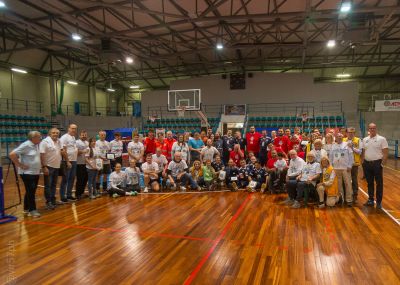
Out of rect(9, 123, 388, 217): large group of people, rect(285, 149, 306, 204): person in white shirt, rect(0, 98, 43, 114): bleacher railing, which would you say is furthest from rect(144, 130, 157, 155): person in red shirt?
rect(0, 98, 43, 114): bleacher railing

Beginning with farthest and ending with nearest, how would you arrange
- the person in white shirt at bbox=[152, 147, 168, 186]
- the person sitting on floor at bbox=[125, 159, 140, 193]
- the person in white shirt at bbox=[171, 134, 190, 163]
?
the person in white shirt at bbox=[171, 134, 190, 163] < the person in white shirt at bbox=[152, 147, 168, 186] < the person sitting on floor at bbox=[125, 159, 140, 193]

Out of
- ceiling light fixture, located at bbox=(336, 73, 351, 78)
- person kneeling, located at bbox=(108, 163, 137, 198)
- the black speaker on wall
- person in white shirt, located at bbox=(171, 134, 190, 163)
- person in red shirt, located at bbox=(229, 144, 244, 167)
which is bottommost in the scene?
person kneeling, located at bbox=(108, 163, 137, 198)

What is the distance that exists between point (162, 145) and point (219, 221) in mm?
4416

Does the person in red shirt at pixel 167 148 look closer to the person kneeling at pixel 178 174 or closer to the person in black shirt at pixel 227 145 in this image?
the person kneeling at pixel 178 174

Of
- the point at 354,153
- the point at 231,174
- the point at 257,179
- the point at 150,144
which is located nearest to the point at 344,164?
the point at 354,153

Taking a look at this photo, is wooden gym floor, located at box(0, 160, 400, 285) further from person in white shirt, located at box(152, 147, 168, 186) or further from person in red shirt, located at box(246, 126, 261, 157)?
person in red shirt, located at box(246, 126, 261, 157)

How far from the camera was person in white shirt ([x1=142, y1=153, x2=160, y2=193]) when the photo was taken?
7840mm

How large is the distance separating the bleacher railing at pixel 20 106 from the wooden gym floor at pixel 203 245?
51.2 feet

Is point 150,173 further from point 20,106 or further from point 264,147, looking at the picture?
point 20,106

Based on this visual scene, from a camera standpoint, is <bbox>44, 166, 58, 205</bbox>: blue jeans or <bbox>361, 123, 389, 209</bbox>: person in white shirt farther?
<bbox>44, 166, 58, 205</bbox>: blue jeans

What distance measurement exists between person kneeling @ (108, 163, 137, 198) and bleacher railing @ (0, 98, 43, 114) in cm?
1431

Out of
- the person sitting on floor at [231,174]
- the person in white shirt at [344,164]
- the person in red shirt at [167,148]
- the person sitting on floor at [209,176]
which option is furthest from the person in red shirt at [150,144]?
the person in white shirt at [344,164]

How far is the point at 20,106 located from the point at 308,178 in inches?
821

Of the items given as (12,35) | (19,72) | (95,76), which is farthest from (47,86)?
(12,35)
